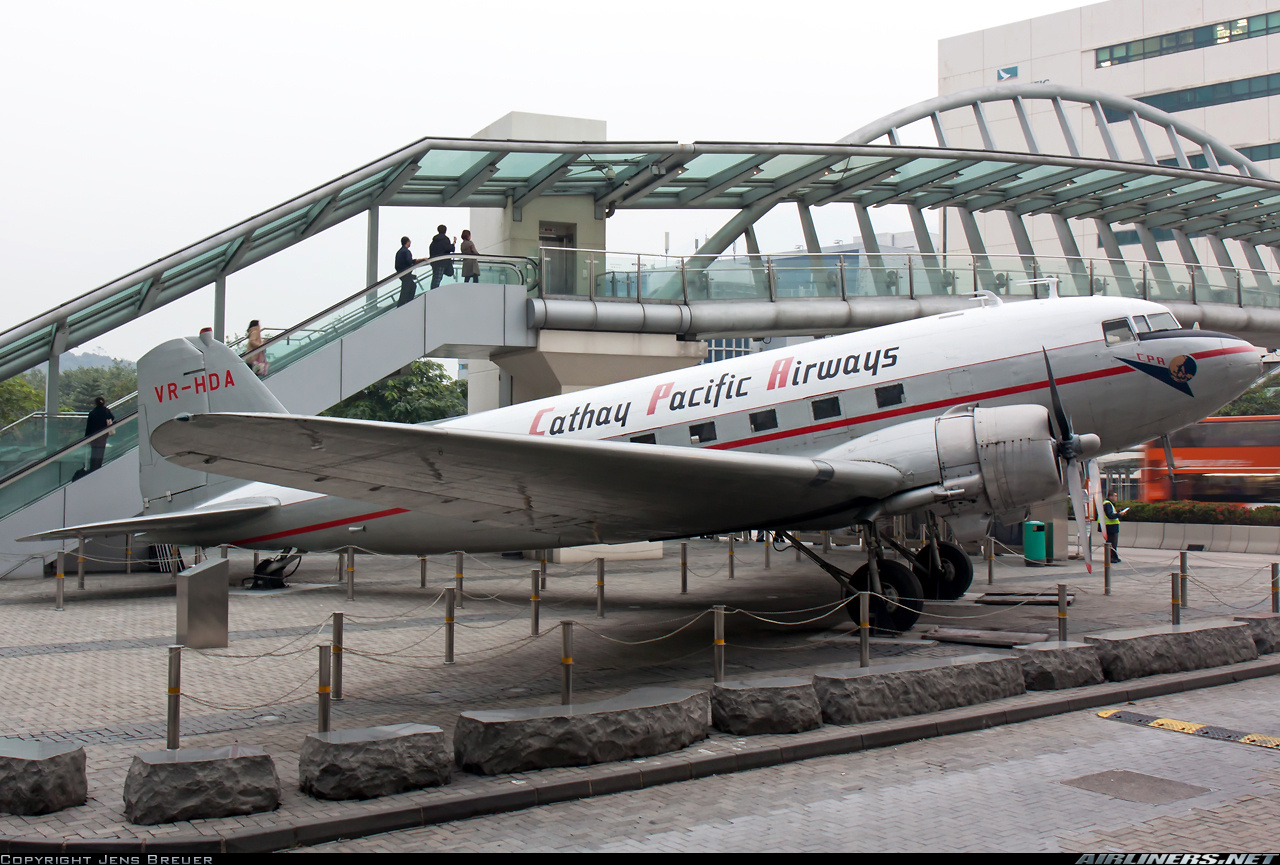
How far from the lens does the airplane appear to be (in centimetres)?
1019

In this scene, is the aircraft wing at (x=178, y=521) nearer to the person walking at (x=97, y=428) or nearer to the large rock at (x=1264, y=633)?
the person walking at (x=97, y=428)

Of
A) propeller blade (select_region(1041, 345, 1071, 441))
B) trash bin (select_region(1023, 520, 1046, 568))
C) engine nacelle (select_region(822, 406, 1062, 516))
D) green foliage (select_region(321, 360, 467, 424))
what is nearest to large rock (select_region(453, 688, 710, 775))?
engine nacelle (select_region(822, 406, 1062, 516))

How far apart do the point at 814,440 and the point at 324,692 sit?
795 centimetres

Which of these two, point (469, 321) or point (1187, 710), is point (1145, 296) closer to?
point (469, 321)

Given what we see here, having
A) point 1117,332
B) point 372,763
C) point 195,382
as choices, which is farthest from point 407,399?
point 372,763

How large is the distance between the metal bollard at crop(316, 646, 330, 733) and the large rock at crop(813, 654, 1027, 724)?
444 centimetres

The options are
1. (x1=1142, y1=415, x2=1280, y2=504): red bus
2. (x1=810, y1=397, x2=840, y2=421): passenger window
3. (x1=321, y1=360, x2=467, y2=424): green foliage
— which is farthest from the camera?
(x1=321, y1=360, x2=467, y2=424): green foliage

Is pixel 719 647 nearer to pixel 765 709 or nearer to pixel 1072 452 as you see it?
pixel 765 709

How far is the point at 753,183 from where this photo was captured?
2719 cm

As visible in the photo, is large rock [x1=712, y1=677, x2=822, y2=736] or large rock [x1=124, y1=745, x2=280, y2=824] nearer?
large rock [x1=124, y1=745, x2=280, y2=824]

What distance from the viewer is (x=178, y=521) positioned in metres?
16.4

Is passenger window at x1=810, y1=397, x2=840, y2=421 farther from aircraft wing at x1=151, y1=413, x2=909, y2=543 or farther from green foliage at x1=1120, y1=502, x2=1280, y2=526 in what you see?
green foliage at x1=1120, y1=502, x2=1280, y2=526

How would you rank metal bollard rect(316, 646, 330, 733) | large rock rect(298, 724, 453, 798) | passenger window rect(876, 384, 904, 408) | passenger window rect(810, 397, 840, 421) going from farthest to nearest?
1. passenger window rect(810, 397, 840, 421)
2. passenger window rect(876, 384, 904, 408)
3. metal bollard rect(316, 646, 330, 733)
4. large rock rect(298, 724, 453, 798)

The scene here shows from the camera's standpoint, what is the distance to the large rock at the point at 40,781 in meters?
6.47
